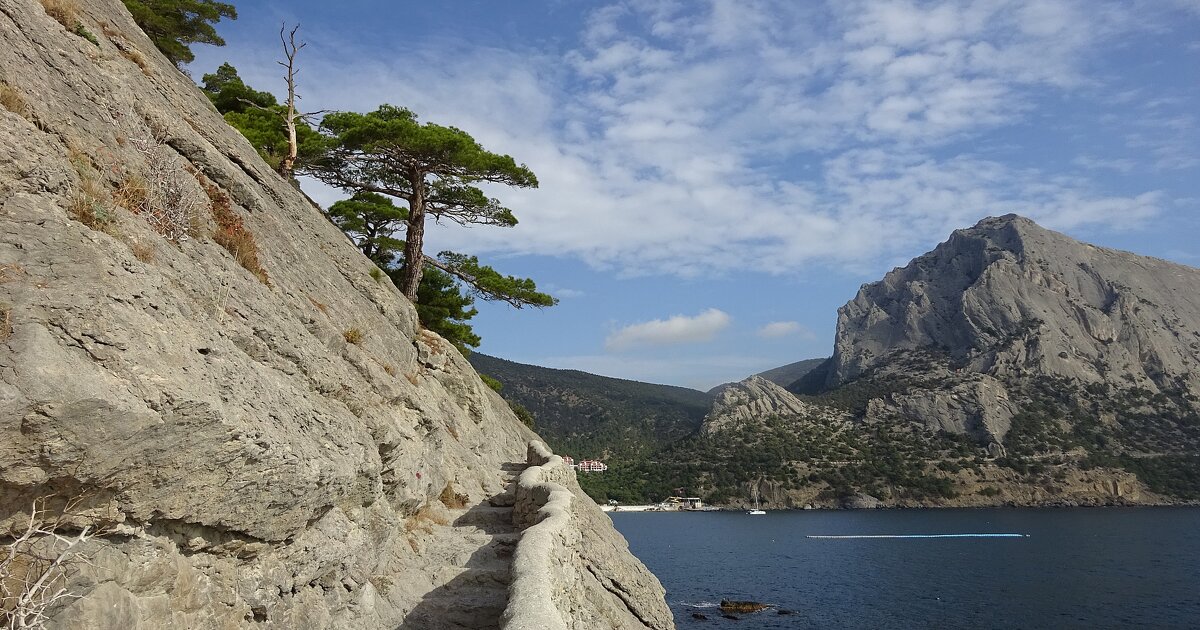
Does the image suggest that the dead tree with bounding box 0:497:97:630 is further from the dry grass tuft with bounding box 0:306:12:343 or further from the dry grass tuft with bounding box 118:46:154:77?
the dry grass tuft with bounding box 118:46:154:77

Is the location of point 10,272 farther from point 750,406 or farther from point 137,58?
point 750,406

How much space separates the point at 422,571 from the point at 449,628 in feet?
3.87

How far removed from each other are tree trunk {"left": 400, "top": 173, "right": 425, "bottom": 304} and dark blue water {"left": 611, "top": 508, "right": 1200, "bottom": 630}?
27.1 metres

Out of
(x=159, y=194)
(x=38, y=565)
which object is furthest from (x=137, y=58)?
(x=38, y=565)

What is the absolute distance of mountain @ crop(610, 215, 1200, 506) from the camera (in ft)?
412

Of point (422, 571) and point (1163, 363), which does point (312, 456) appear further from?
point (1163, 363)

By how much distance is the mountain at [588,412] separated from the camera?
510 feet

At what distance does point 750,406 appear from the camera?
171 m

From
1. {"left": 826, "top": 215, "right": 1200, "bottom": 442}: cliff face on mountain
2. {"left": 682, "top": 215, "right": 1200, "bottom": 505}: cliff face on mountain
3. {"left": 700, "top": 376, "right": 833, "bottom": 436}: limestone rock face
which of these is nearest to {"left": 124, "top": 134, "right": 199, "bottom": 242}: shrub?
{"left": 682, "top": 215, "right": 1200, "bottom": 505}: cliff face on mountain

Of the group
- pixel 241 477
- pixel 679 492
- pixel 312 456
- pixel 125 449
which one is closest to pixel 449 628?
pixel 312 456

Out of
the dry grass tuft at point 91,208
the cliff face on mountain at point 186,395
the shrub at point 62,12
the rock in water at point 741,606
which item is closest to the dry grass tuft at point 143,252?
the cliff face on mountain at point 186,395

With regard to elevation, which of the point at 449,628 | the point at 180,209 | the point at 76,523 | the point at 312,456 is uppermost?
the point at 180,209

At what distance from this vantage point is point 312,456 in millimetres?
6672

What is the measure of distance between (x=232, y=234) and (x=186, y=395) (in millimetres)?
4408
